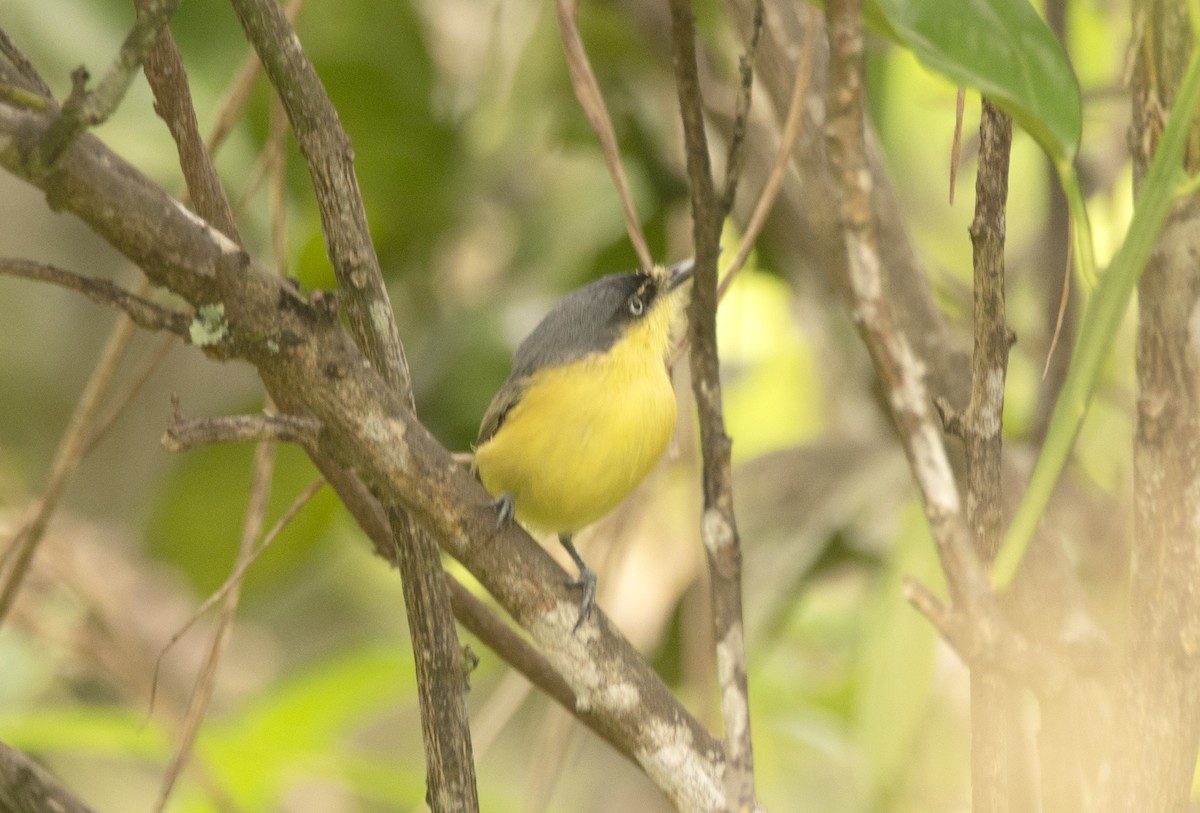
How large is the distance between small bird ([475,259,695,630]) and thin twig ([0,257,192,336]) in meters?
1.05

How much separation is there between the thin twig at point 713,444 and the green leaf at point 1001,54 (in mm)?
158

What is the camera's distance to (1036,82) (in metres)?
1.04

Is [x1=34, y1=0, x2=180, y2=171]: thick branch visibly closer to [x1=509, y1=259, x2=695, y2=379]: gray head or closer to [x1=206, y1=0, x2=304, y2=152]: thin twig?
[x1=206, y1=0, x2=304, y2=152]: thin twig

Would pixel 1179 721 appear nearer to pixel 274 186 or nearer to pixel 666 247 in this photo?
pixel 274 186

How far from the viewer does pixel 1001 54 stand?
102 cm

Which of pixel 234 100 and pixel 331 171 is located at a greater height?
pixel 234 100

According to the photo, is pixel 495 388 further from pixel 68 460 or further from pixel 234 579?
pixel 234 579

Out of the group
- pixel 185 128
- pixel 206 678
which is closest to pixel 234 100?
pixel 185 128

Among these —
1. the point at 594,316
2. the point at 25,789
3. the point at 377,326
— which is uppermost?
the point at 594,316

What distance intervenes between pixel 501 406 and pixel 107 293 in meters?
1.19

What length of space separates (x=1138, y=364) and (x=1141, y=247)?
1.18 ft

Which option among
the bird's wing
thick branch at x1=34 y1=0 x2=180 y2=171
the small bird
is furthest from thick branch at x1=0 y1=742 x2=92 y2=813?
the bird's wing

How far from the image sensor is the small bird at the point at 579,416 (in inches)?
77.8

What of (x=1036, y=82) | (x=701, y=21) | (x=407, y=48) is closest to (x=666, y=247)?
(x=701, y=21)
